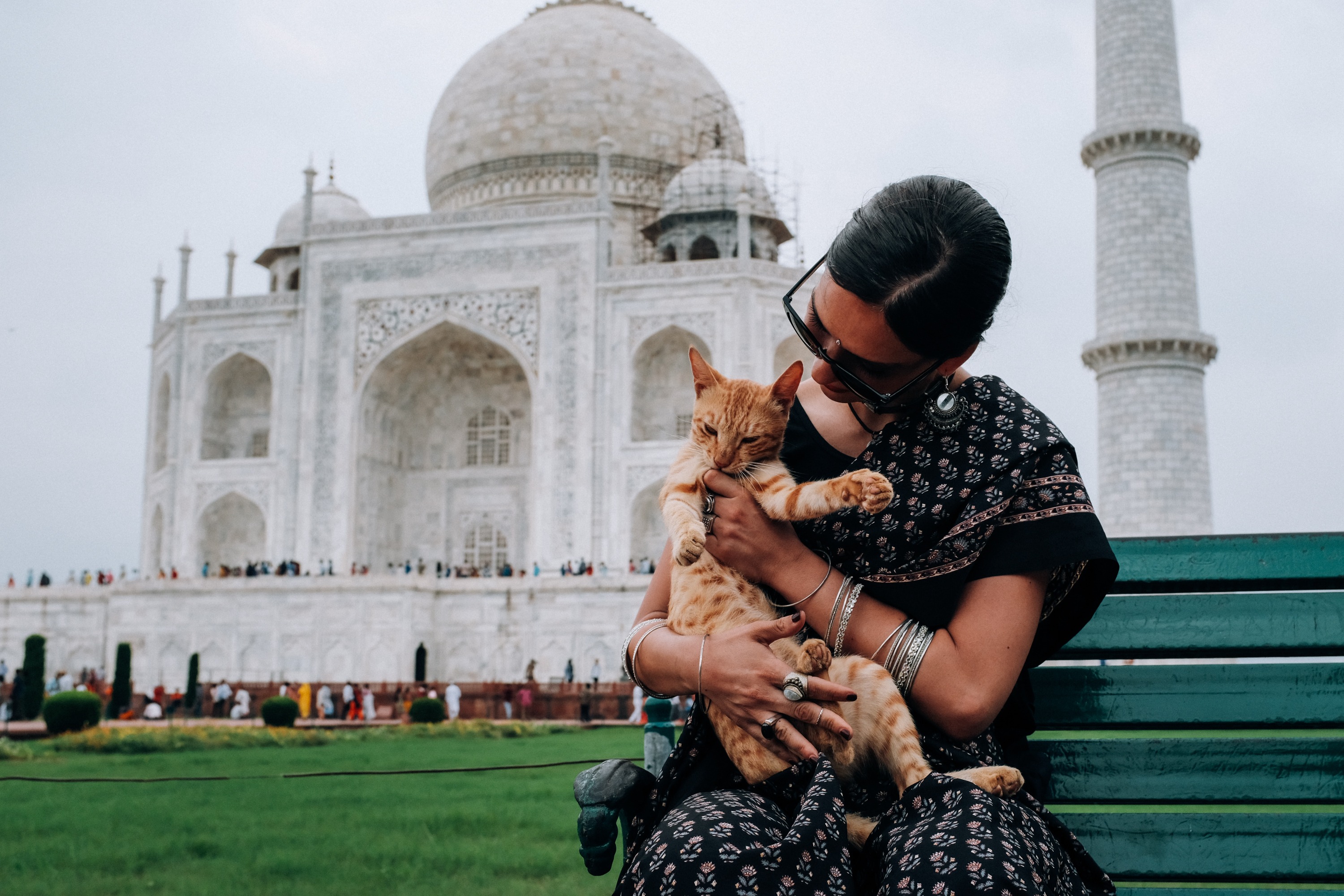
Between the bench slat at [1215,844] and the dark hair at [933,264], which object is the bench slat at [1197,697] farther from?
the dark hair at [933,264]

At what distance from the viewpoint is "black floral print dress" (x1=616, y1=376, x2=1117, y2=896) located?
3.89 feet

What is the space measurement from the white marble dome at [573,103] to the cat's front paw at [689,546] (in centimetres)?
1992

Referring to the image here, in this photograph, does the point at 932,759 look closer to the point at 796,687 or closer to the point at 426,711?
the point at 796,687

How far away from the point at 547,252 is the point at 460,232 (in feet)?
4.86

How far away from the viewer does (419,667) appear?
14.6m

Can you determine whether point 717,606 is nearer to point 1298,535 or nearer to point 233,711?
point 1298,535

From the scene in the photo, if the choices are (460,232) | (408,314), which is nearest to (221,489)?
(408,314)

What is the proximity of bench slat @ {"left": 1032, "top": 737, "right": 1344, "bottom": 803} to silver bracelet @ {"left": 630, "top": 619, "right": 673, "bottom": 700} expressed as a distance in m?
0.52

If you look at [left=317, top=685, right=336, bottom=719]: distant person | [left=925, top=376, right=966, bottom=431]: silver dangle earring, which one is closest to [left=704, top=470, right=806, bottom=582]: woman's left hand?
[left=925, top=376, right=966, bottom=431]: silver dangle earring

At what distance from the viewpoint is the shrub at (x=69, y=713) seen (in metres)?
9.77

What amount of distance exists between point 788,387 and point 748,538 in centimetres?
23

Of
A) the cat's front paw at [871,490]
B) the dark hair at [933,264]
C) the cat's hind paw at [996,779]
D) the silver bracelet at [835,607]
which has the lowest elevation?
the cat's hind paw at [996,779]

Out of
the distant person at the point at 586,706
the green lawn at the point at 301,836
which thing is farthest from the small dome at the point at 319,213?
the green lawn at the point at 301,836

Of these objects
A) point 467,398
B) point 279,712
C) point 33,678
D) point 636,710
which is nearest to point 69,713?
point 279,712
